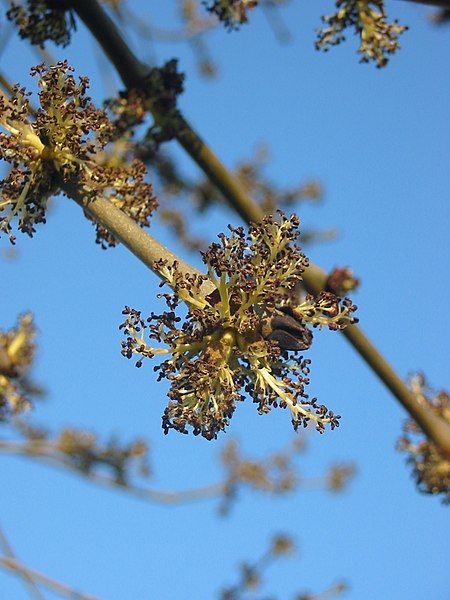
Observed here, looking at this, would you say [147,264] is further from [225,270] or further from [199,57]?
[199,57]

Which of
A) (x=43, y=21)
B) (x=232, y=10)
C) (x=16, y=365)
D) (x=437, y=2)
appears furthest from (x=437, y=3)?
(x=16, y=365)

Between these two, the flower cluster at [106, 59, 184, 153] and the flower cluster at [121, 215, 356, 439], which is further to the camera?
the flower cluster at [106, 59, 184, 153]

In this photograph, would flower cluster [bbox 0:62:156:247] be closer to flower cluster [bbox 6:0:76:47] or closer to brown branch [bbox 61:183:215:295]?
brown branch [bbox 61:183:215:295]

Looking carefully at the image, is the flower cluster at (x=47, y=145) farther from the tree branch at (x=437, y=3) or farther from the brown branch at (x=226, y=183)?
the tree branch at (x=437, y=3)

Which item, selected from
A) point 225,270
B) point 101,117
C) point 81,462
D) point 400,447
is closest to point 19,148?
point 101,117

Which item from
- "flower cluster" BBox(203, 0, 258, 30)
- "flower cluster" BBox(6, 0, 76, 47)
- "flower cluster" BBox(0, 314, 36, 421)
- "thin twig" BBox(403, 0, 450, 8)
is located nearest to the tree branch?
"thin twig" BBox(403, 0, 450, 8)

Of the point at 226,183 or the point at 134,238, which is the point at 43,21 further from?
the point at 134,238
